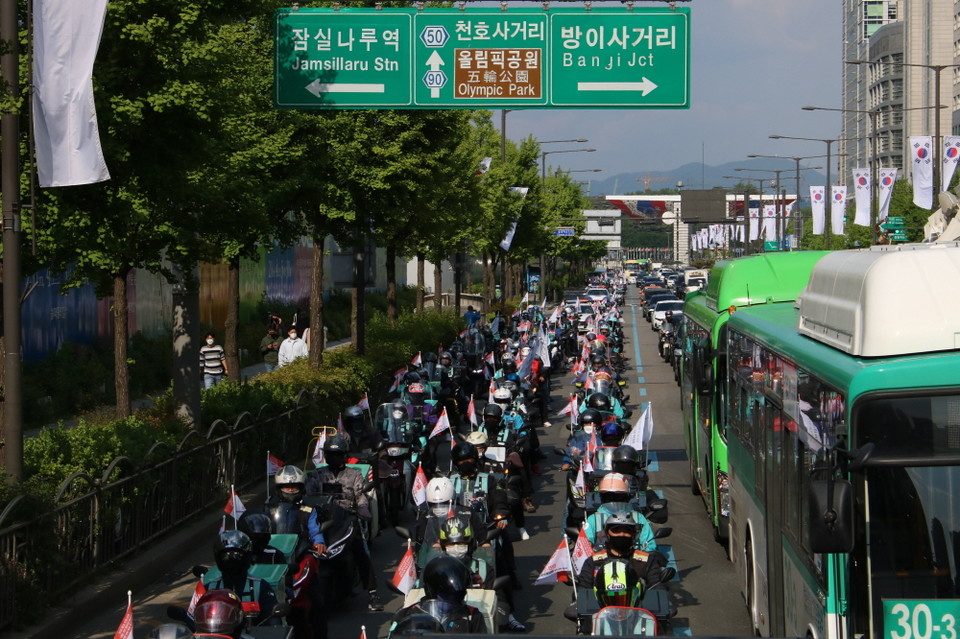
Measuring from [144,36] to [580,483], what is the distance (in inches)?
252

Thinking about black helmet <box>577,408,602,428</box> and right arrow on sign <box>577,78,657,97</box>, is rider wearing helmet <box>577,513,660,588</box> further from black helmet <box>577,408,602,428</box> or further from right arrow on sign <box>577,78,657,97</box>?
right arrow on sign <box>577,78,657,97</box>

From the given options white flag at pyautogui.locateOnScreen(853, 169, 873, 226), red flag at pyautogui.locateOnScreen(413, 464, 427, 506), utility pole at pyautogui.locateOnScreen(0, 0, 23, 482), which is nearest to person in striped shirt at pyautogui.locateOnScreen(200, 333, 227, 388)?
red flag at pyautogui.locateOnScreen(413, 464, 427, 506)

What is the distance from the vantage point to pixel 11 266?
1157 centimetres

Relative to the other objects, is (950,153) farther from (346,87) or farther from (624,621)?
(624,621)

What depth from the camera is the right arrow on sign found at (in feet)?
54.9

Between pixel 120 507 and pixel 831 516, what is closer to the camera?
pixel 831 516

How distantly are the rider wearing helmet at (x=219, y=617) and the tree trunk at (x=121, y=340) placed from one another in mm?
8920

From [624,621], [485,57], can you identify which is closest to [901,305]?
[624,621]

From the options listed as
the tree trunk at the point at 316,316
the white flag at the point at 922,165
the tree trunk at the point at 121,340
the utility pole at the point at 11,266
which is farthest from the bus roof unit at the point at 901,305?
the white flag at the point at 922,165

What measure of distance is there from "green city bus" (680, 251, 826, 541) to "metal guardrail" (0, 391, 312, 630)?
6.00 meters

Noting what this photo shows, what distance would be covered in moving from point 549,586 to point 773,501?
515cm

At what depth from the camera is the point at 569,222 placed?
336 feet

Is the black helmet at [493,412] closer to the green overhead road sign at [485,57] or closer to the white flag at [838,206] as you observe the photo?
the green overhead road sign at [485,57]

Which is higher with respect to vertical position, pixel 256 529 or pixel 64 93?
pixel 64 93
